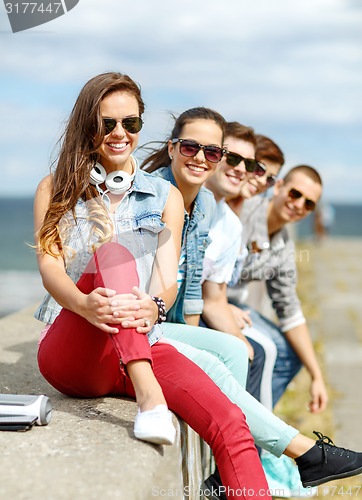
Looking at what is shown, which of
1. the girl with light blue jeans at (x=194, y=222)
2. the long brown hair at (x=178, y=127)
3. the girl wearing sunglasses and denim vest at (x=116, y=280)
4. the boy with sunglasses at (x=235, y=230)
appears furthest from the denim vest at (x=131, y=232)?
the boy with sunglasses at (x=235, y=230)

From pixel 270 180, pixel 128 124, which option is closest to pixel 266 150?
pixel 270 180

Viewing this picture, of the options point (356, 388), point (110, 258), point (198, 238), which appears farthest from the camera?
point (356, 388)

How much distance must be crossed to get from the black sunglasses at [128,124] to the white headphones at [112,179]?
18 centimetres

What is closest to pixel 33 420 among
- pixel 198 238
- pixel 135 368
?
pixel 135 368

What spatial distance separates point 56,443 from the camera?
7.08 ft

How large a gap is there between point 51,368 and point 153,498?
2.66ft

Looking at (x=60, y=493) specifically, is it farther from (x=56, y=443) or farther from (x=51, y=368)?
(x=51, y=368)

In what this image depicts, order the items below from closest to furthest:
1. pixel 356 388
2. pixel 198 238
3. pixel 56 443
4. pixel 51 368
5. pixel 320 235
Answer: pixel 56 443 < pixel 51 368 < pixel 198 238 < pixel 356 388 < pixel 320 235

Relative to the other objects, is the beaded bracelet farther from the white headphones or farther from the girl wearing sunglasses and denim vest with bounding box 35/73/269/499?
→ the white headphones

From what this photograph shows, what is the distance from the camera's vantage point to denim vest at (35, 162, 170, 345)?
8.52 feet

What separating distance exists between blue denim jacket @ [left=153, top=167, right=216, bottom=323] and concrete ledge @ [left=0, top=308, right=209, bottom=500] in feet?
2.03

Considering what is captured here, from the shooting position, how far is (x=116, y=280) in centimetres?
229

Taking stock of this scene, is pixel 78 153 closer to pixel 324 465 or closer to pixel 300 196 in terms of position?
pixel 324 465

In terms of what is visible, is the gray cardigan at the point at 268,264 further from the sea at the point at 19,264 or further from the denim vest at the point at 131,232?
the sea at the point at 19,264
